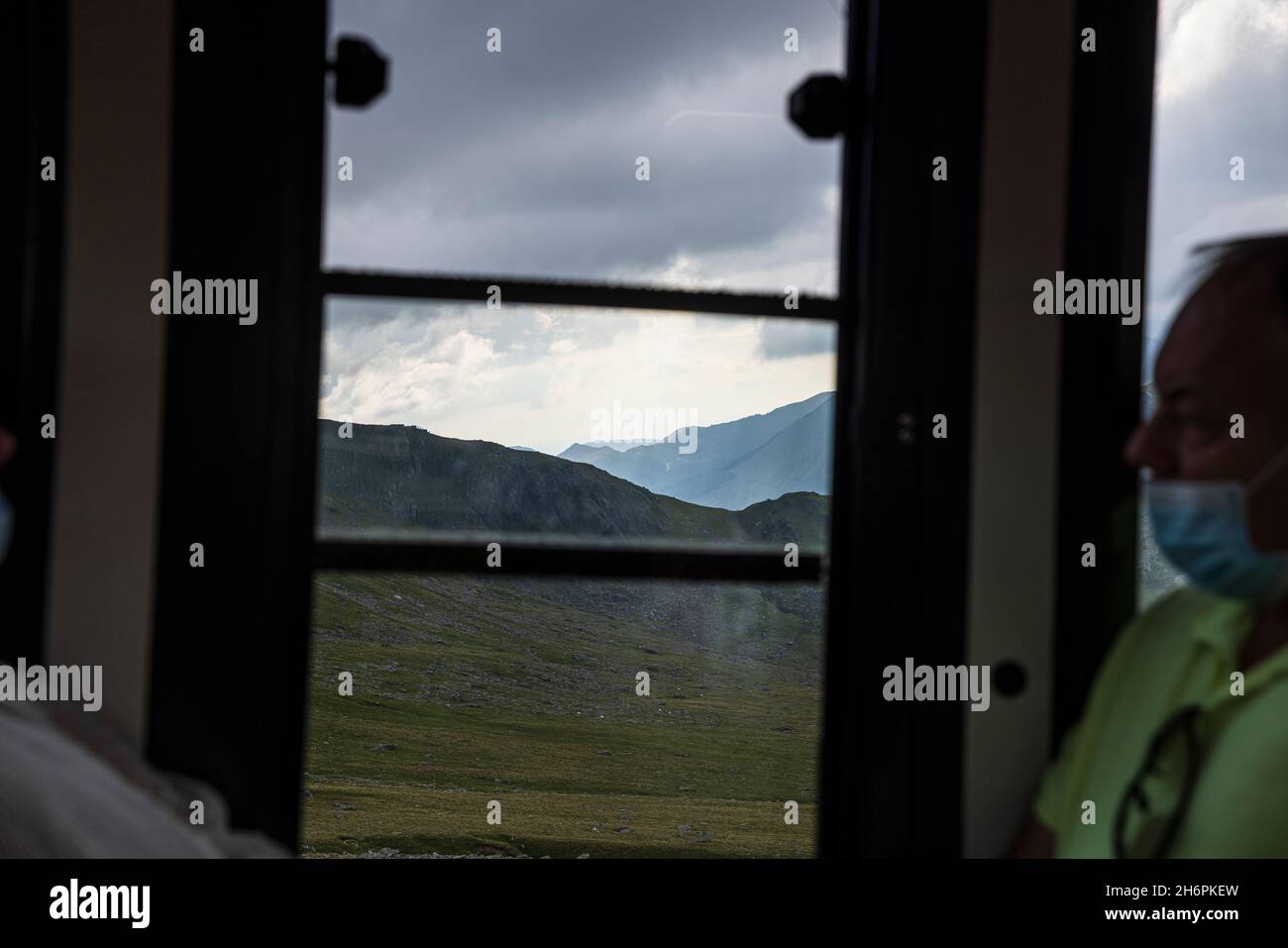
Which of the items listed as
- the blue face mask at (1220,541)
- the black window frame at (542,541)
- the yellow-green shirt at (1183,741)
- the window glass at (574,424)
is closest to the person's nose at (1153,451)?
the blue face mask at (1220,541)

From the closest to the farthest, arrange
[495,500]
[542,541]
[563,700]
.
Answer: [542,541], [495,500], [563,700]

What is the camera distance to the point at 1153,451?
114 centimetres

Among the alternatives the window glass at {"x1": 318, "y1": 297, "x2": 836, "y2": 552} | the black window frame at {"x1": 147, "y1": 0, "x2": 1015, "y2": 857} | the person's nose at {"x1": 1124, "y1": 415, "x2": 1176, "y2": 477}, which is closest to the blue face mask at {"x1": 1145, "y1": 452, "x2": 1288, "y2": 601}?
the person's nose at {"x1": 1124, "y1": 415, "x2": 1176, "y2": 477}

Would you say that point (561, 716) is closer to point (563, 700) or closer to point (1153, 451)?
point (563, 700)

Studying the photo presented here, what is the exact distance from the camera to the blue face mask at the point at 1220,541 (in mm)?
1060

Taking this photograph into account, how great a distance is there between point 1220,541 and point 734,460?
0.95 m

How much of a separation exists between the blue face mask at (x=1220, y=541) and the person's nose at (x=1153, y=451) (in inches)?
1.0

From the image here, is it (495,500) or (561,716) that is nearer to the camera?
(495,500)

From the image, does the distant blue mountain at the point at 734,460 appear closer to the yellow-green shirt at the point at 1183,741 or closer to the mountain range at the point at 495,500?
the mountain range at the point at 495,500

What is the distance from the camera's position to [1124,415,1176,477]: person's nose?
1.13m

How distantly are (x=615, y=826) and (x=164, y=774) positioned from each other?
1.59m

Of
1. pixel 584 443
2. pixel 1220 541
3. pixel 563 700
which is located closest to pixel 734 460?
Answer: pixel 584 443

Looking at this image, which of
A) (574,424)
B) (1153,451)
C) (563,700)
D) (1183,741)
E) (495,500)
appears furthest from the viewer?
(563,700)

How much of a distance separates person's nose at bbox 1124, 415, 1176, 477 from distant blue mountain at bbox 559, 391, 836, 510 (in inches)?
20.5
